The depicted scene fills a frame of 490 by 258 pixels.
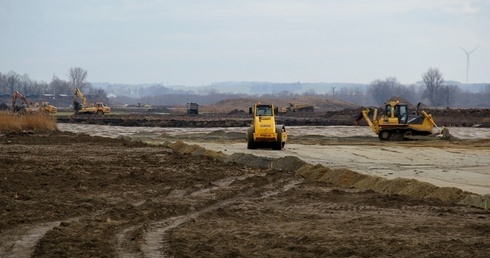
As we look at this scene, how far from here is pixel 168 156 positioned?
102 feet

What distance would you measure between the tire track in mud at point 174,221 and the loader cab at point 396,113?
74.9 feet

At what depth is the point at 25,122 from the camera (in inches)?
2064

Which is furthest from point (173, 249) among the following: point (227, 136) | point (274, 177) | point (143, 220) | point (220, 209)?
point (227, 136)

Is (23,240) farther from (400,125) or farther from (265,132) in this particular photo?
(400,125)

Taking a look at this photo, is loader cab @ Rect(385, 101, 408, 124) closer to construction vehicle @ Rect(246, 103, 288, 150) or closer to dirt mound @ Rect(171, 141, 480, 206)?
construction vehicle @ Rect(246, 103, 288, 150)

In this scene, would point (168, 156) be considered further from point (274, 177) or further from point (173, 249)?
point (173, 249)

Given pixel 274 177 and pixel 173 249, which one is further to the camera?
pixel 274 177

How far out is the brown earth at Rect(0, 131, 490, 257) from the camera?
11.8m

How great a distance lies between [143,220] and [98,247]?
9.85 ft

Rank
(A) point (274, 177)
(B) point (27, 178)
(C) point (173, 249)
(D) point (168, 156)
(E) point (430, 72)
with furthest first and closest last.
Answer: (E) point (430, 72), (D) point (168, 156), (A) point (274, 177), (B) point (27, 178), (C) point (173, 249)

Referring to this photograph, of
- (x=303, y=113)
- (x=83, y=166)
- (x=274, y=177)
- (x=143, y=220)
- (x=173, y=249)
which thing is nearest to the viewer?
(x=173, y=249)

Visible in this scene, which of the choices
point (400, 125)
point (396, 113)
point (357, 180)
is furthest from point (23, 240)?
point (396, 113)

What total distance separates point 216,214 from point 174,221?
3.95ft

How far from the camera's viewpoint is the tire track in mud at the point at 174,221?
1165 cm
